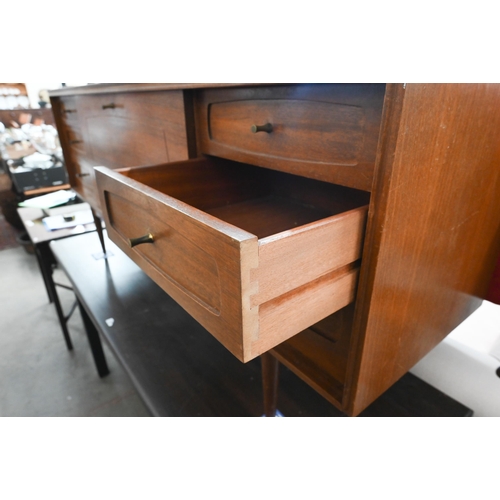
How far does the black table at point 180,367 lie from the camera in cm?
73

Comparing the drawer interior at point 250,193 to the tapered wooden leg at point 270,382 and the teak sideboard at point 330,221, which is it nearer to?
the teak sideboard at point 330,221

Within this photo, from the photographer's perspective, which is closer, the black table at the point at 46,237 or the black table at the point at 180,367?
the black table at the point at 180,367

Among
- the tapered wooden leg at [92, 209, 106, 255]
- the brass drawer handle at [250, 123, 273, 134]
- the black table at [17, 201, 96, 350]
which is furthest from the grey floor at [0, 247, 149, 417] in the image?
the brass drawer handle at [250, 123, 273, 134]

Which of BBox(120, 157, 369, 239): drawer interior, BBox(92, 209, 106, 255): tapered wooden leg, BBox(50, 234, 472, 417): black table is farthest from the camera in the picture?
A: BBox(92, 209, 106, 255): tapered wooden leg

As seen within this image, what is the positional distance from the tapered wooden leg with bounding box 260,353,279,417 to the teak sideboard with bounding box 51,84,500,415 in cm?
3

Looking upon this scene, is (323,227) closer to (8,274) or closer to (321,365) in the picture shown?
(321,365)

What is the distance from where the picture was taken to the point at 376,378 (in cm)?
53

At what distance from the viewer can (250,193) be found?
2.51ft

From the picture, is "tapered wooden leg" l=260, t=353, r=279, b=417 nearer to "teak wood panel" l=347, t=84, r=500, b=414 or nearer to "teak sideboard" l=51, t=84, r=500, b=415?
"teak sideboard" l=51, t=84, r=500, b=415

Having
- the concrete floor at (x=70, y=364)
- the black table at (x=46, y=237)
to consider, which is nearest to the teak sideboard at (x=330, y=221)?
the concrete floor at (x=70, y=364)

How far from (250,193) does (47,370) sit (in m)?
1.38

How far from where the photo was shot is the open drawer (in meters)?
0.34

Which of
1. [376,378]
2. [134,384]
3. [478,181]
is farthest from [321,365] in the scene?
[134,384]

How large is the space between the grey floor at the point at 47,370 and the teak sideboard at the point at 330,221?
90cm
